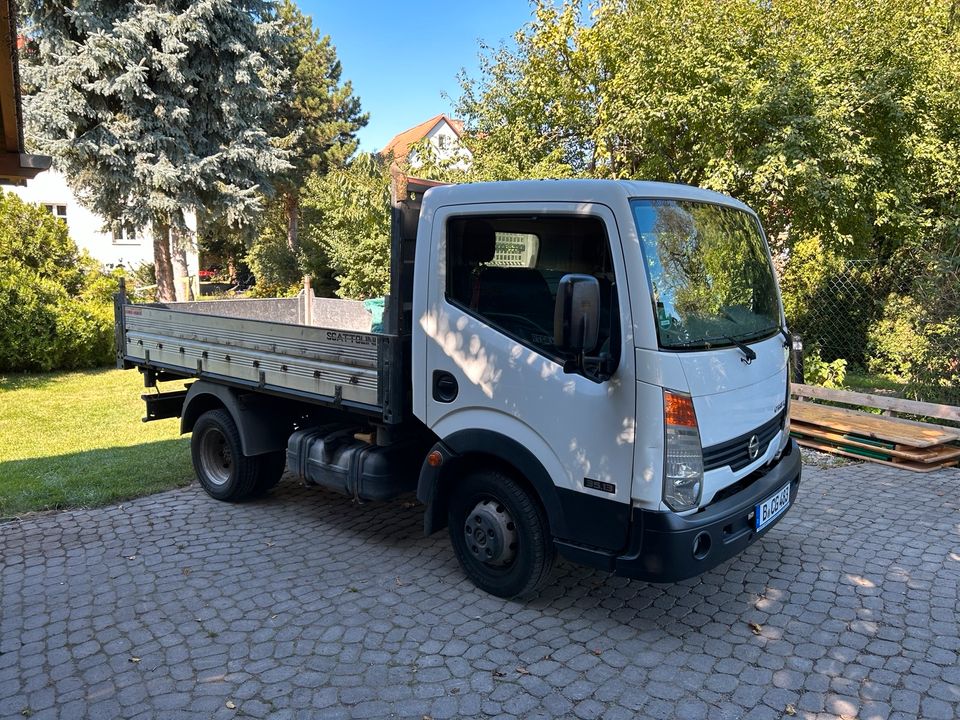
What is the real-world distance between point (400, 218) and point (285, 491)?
3.12m

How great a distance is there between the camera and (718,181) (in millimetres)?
8891

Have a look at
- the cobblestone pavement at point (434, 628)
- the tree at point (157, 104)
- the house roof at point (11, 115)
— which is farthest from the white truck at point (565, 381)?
the tree at point (157, 104)

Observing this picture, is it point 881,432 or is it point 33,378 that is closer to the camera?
point 881,432

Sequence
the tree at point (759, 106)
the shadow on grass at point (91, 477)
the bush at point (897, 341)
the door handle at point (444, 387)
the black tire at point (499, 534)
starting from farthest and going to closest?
the tree at point (759, 106), the bush at point (897, 341), the shadow on grass at point (91, 477), the door handle at point (444, 387), the black tire at point (499, 534)

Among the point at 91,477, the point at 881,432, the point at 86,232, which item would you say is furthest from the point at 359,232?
the point at 86,232

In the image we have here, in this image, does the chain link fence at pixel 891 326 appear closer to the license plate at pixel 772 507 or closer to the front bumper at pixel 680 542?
the license plate at pixel 772 507

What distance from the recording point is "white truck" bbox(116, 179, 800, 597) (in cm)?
334

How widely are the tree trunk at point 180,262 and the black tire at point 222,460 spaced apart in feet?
45.7

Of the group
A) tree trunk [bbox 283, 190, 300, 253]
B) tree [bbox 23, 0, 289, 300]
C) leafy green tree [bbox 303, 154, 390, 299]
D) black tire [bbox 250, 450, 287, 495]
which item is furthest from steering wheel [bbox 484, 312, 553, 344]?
tree trunk [bbox 283, 190, 300, 253]

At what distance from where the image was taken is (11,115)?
6031 millimetres

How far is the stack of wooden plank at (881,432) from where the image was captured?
6.78 m

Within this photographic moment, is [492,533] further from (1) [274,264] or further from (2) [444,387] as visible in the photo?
(1) [274,264]

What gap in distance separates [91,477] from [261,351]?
288 centimetres

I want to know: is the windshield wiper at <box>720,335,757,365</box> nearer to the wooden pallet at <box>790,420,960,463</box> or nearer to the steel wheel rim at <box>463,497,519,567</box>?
the steel wheel rim at <box>463,497,519,567</box>
